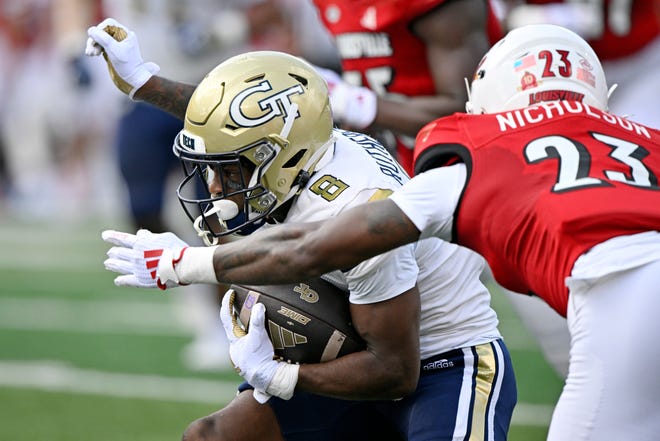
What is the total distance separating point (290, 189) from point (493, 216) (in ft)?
2.22

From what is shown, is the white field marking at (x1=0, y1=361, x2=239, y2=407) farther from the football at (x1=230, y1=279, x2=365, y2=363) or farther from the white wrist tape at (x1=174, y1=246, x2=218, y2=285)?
the white wrist tape at (x1=174, y1=246, x2=218, y2=285)

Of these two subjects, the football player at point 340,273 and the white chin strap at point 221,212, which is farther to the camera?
the white chin strap at point 221,212

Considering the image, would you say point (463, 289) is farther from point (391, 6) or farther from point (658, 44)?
point (658, 44)

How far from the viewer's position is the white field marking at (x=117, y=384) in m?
5.65

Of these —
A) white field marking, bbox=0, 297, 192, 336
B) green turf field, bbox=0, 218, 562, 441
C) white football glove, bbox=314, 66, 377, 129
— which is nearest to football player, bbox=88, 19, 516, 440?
white football glove, bbox=314, 66, 377, 129

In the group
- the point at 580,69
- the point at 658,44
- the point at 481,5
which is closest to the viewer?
the point at 580,69

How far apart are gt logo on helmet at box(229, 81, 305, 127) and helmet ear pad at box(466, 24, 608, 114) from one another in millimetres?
507

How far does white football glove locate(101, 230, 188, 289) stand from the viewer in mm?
2764

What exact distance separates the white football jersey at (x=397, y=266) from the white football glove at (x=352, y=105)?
0.70 m

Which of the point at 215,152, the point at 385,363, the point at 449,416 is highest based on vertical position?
the point at 215,152

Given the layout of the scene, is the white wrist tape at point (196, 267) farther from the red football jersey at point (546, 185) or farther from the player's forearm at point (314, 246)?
the red football jersey at point (546, 185)

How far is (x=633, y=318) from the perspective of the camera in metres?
2.50

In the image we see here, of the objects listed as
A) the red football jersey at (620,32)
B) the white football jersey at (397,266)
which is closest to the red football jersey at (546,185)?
the white football jersey at (397,266)

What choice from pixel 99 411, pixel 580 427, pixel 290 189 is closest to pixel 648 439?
pixel 580 427
